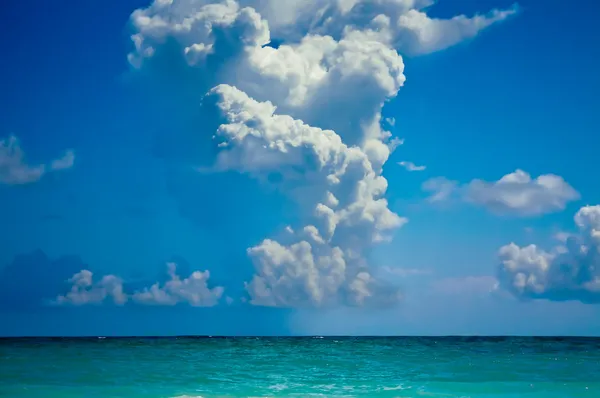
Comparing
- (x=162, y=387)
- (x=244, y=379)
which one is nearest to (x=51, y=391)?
(x=162, y=387)

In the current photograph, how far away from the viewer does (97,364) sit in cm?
3284

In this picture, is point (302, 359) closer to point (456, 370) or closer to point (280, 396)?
point (456, 370)

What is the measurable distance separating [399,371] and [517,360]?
37.7 feet

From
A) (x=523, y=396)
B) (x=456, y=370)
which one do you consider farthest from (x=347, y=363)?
(x=523, y=396)

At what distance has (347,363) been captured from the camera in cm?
3356

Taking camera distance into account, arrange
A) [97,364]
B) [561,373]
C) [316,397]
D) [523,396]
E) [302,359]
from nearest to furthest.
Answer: [316,397], [523,396], [561,373], [97,364], [302,359]

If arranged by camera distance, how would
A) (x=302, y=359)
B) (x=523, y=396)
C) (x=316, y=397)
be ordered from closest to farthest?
(x=316, y=397)
(x=523, y=396)
(x=302, y=359)

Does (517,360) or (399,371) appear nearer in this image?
(399,371)

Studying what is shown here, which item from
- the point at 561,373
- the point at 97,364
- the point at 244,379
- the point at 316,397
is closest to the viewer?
the point at 316,397

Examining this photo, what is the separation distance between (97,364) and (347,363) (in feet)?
45.0

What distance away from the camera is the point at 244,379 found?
84.2 ft

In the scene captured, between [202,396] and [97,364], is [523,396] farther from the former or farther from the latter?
[97,364]

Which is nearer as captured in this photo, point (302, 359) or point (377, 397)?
point (377, 397)

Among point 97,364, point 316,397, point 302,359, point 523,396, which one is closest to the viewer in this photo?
point 316,397
